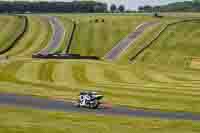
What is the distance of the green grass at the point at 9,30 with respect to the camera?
162 m

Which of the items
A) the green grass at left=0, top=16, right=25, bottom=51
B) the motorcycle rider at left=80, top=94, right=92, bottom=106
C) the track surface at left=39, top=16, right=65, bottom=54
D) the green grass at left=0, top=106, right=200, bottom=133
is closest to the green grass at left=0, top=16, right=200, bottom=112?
the motorcycle rider at left=80, top=94, right=92, bottom=106

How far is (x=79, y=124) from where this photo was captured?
5297 cm

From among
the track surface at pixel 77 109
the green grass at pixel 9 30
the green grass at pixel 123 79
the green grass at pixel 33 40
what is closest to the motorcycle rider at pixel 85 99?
the track surface at pixel 77 109

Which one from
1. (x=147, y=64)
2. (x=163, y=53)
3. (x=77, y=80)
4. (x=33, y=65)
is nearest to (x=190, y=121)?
(x=77, y=80)

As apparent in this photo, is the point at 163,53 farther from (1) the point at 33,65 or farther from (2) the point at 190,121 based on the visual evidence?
(2) the point at 190,121

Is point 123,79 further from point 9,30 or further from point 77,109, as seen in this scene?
point 9,30

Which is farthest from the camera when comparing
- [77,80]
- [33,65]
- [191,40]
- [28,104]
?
[191,40]

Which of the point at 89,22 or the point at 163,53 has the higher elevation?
the point at 89,22

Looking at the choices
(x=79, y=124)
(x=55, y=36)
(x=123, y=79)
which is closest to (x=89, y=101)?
(x=79, y=124)

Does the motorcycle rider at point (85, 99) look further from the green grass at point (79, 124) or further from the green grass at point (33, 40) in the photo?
Result: the green grass at point (33, 40)

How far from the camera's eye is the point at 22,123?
52.1 m

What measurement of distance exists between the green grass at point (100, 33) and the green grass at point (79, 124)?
8865 centimetres

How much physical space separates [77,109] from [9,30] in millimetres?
117559

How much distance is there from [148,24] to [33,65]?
7532 centimetres
